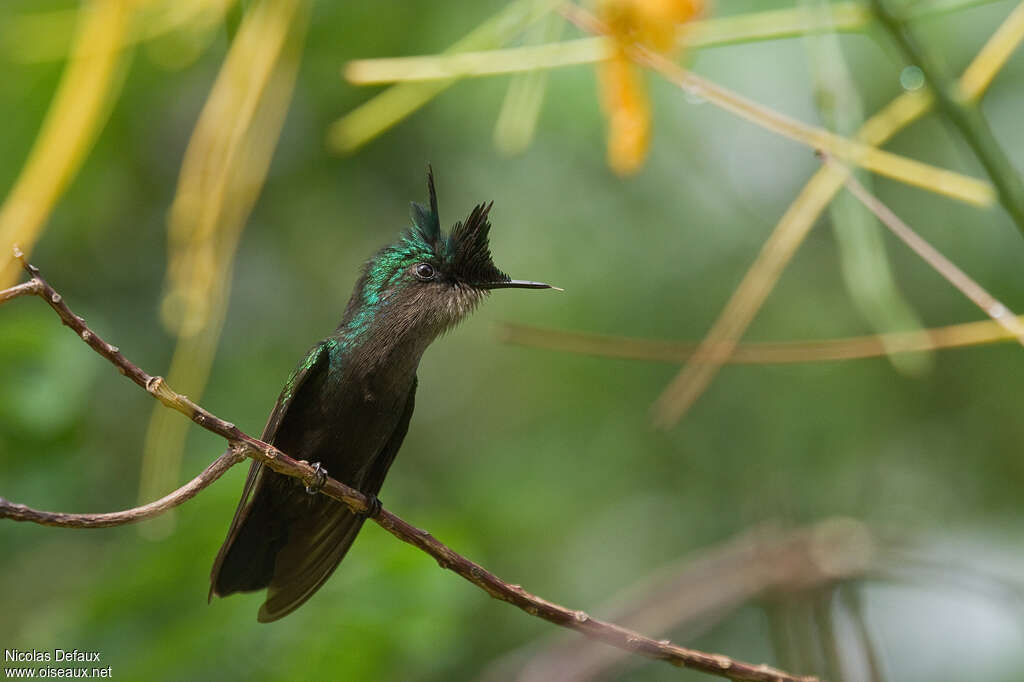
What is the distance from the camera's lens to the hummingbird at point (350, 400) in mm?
2674

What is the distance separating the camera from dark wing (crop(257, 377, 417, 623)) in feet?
8.67

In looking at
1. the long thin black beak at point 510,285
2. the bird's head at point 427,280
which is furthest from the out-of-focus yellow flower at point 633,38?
the bird's head at point 427,280

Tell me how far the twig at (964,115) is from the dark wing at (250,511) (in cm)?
158

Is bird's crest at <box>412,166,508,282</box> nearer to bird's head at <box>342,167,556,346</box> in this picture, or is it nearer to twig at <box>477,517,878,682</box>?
bird's head at <box>342,167,556,346</box>

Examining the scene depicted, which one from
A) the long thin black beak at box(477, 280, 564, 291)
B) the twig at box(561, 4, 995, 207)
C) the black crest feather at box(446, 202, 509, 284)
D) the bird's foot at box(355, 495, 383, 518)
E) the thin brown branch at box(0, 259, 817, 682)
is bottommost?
the thin brown branch at box(0, 259, 817, 682)

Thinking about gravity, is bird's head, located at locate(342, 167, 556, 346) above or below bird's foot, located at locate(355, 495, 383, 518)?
above

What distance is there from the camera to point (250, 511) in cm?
259

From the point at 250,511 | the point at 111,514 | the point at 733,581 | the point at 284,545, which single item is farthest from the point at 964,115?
the point at 284,545

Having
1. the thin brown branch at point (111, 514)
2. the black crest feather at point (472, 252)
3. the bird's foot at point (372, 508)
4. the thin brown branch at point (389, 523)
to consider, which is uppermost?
the black crest feather at point (472, 252)

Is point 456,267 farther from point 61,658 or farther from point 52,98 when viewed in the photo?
point 52,98

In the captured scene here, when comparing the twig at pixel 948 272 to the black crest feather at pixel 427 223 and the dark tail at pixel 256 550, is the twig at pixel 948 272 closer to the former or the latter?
the black crest feather at pixel 427 223

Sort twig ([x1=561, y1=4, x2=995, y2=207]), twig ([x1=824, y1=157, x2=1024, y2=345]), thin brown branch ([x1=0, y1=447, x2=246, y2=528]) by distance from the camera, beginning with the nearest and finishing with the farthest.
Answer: thin brown branch ([x1=0, y1=447, x2=246, y2=528])
twig ([x1=824, y1=157, x2=1024, y2=345])
twig ([x1=561, y1=4, x2=995, y2=207])

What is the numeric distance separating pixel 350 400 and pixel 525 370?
210cm

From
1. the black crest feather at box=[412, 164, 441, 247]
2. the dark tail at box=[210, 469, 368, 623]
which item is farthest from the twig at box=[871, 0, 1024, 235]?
the dark tail at box=[210, 469, 368, 623]
